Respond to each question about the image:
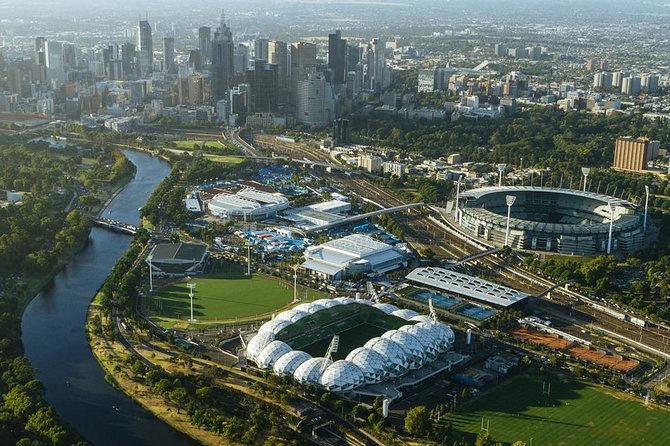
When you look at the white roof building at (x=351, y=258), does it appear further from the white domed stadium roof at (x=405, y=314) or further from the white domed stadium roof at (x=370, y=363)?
the white domed stadium roof at (x=370, y=363)

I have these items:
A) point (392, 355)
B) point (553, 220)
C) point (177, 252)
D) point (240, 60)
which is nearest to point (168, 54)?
point (240, 60)

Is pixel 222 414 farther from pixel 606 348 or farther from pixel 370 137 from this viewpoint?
pixel 370 137

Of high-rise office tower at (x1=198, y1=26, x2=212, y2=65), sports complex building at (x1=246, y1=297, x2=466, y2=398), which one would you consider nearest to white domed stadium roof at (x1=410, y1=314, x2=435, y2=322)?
sports complex building at (x1=246, y1=297, x2=466, y2=398)

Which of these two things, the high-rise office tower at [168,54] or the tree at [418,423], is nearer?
the tree at [418,423]

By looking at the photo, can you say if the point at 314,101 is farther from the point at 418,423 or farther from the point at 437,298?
the point at 418,423

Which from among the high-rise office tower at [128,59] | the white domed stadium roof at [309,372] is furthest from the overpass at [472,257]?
the high-rise office tower at [128,59]

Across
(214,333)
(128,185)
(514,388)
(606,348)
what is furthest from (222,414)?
(128,185)
